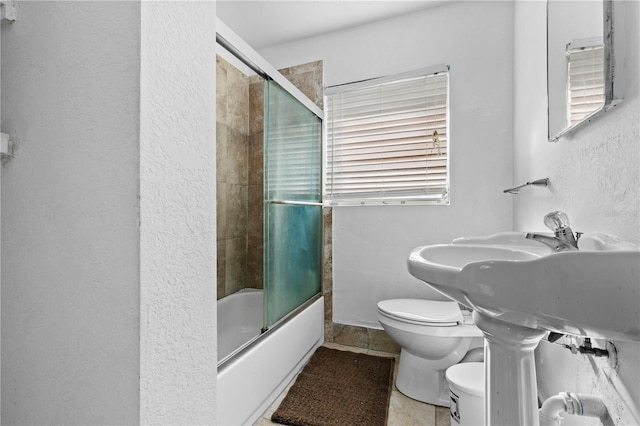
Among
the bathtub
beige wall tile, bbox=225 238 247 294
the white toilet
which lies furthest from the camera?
beige wall tile, bbox=225 238 247 294

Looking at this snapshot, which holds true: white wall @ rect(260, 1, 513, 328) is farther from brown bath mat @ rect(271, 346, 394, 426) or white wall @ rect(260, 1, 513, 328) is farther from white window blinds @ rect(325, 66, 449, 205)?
brown bath mat @ rect(271, 346, 394, 426)

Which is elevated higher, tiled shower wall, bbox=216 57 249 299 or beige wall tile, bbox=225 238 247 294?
tiled shower wall, bbox=216 57 249 299

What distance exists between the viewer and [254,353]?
4.61 ft

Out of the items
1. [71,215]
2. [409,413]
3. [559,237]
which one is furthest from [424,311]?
[71,215]

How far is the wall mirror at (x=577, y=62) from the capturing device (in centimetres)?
71

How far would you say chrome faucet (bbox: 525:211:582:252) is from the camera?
72cm

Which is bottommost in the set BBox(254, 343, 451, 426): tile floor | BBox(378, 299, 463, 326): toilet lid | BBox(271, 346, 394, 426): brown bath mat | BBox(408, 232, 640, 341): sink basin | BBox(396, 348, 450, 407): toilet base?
BBox(254, 343, 451, 426): tile floor

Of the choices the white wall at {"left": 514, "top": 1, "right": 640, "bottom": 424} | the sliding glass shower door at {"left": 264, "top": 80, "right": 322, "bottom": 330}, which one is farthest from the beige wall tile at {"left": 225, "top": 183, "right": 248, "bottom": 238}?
the white wall at {"left": 514, "top": 1, "right": 640, "bottom": 424}

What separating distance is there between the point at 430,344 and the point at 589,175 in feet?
3.34

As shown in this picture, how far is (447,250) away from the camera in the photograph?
0.94 metres

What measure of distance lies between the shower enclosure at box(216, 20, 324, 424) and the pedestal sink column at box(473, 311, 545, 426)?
37.1 inches

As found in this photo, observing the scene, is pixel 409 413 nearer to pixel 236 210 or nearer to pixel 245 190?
pixel 236 210

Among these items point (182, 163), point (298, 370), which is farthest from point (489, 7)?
point (298, 370)

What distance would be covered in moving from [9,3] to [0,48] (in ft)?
0.35
